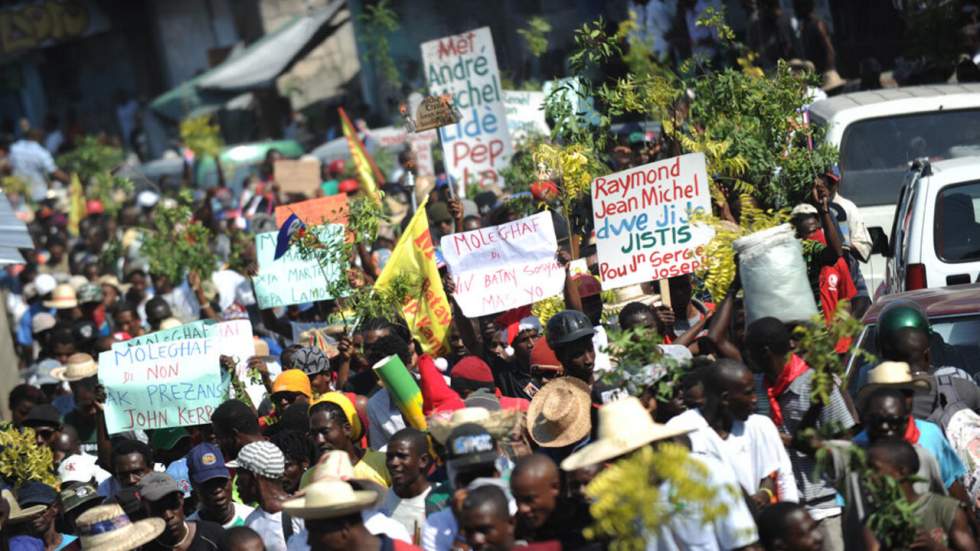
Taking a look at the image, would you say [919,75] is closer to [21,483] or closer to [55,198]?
[21,483]

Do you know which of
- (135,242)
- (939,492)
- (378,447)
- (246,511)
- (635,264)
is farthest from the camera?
(135,242)

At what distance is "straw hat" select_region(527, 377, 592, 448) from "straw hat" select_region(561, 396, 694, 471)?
1116 millimetres

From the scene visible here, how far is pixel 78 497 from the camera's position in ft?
28.4

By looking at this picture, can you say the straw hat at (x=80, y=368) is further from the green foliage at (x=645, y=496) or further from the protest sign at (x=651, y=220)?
the green foliage at (x=645, y=496)

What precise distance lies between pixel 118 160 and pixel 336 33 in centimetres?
457

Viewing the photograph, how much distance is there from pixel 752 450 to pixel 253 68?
23.7m

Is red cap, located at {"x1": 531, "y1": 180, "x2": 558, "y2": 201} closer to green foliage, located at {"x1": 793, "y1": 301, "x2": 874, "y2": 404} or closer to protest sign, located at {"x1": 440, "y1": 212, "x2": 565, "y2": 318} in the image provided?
protest sign, located at {"x1": 440, "y1": 212, "x2": 565, "y2": 318}

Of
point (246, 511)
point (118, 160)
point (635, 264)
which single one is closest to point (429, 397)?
point (246, 511)

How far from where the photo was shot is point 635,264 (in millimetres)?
8992

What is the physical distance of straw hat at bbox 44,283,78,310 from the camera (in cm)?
1509

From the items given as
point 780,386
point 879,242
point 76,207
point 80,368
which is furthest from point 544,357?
point 76,207

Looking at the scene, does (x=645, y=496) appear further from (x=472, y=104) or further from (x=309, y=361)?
(x=472, y=104)

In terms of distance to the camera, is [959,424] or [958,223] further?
[958,223]

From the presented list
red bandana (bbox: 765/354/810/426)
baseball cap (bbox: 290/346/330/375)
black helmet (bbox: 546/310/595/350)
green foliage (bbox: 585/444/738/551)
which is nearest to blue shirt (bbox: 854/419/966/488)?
red bandana (bbox: 765/354/810/426)
